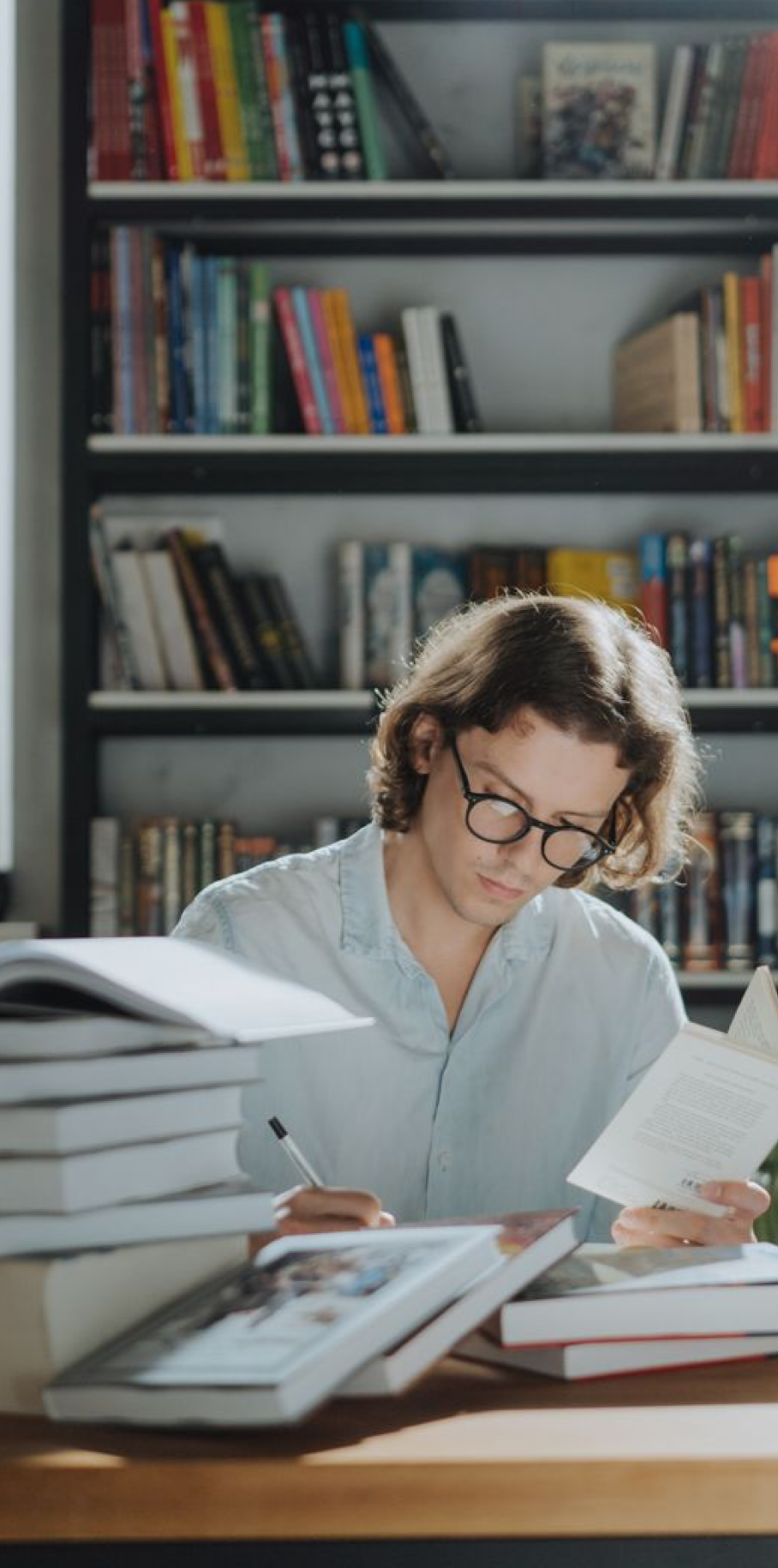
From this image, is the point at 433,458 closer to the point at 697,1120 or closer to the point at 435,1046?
the point at 435,1046

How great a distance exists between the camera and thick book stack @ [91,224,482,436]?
296 cm

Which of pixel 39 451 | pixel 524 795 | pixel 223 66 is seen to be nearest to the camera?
pixel 524 795

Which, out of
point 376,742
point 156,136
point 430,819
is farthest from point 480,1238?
point 156,136

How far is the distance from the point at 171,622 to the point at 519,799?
5.26 feet

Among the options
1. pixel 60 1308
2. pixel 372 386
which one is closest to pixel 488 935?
pixel 60 1308

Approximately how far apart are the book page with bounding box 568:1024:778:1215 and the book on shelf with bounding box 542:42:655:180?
228 cm

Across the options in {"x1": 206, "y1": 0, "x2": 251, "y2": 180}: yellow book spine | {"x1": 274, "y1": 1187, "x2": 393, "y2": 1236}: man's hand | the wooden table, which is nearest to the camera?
the wooden table

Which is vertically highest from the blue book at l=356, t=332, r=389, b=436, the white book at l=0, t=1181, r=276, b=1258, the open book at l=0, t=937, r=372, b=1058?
the blue book at l=356, t=332, r=389, b=436

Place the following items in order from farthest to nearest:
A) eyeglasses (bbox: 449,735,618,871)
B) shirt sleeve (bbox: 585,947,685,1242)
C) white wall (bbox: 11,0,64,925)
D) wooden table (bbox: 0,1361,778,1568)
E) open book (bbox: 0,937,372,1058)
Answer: white wall (bbox: 11,0,64,925) < shirt sleeve (bbox: 585,947,685,1242) < eyeglasses (bbox: 449,735,618,871) < open book (bbox: 0,937,372,1058) < wooden table (bbox: 0,1361,778,1568)

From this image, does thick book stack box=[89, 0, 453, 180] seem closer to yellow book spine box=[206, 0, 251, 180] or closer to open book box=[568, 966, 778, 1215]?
yellow book spine box=[206, 0, 251, 180]

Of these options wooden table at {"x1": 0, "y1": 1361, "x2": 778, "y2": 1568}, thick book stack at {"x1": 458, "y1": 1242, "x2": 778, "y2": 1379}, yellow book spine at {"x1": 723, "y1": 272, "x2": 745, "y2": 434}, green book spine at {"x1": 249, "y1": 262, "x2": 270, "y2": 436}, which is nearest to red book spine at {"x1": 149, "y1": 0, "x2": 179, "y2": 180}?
green book spine at {"x1": 249, "y1": 262, "x2": 270, "y2": 436}

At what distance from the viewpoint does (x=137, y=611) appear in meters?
2.98

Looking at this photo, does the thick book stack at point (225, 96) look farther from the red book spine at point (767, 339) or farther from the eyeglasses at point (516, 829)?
the eyeglasses at point (516, 829)

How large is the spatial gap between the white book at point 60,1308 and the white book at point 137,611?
7.40ft
